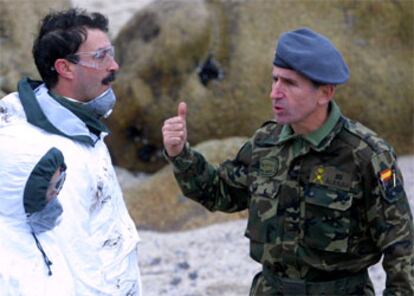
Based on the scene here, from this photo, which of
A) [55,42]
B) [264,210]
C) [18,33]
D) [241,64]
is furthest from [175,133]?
[18,33]

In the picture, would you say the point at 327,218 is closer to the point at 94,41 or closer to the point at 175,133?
the point at 175,133

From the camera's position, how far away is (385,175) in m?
3.93

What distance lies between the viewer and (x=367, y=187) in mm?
3971

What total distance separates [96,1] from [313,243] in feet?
39.5

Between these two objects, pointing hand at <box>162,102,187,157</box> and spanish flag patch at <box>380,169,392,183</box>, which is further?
pointing hand at <box>162,102,187,157</box>

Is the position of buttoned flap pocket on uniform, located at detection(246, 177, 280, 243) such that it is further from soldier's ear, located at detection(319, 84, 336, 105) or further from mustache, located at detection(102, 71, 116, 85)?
mustache, located at detection(102, 71, 116, 85)

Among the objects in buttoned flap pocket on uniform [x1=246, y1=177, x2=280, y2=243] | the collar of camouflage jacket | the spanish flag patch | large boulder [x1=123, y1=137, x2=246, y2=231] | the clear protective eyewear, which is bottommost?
large boulder [x1=123, y1=137, x2=246, y2=231]

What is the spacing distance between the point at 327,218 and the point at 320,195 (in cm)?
9

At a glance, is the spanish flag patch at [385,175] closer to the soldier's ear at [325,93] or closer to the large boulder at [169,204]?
the soldier's ear at [325,93]

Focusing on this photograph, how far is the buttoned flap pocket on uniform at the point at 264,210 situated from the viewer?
413cm

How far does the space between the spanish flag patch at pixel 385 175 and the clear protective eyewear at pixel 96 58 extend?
1107 mm

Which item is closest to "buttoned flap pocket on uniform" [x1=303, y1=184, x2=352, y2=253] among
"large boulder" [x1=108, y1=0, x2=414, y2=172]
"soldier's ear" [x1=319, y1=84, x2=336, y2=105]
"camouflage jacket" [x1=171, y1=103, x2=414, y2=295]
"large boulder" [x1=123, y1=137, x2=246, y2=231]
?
"camouflage jacket" [x1=171, y1=103, x2=414, y2=295]

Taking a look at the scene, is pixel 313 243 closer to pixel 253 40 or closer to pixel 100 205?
pixel 100 205

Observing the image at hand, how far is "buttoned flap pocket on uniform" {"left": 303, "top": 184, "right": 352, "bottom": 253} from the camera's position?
3980mm
